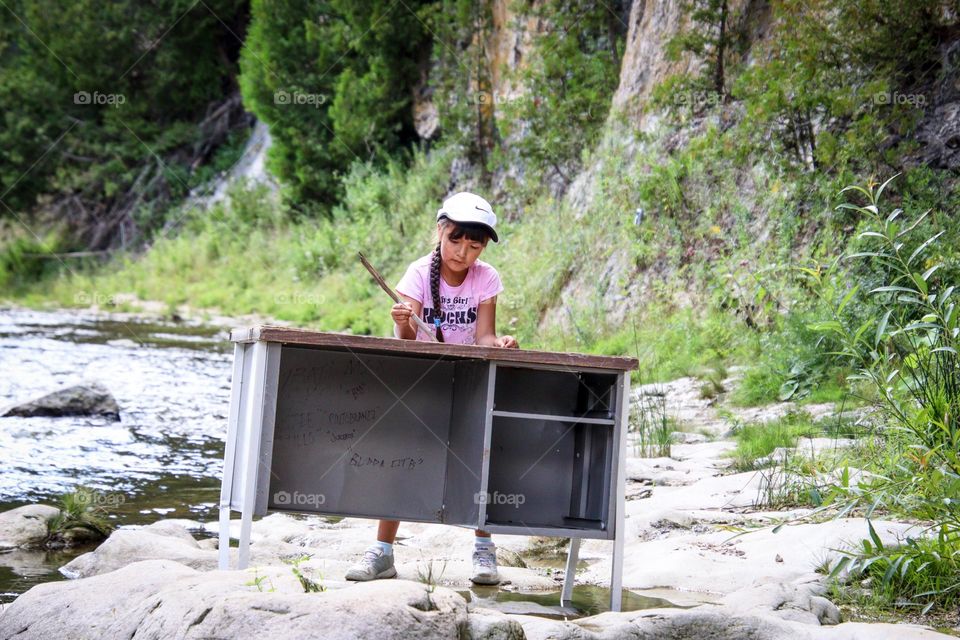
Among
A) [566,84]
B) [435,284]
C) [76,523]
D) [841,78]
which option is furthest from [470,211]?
[566,84]

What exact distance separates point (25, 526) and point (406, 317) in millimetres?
2319

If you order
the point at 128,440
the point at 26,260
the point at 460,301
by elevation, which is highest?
the point at 26,260

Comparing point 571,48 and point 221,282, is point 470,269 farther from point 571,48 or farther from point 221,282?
point 221,282

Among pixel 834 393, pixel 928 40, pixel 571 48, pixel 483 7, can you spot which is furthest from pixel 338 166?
pixel 834 393

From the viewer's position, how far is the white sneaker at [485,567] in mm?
4105

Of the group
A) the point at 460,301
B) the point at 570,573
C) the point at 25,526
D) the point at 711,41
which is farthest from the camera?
the point at 711,41

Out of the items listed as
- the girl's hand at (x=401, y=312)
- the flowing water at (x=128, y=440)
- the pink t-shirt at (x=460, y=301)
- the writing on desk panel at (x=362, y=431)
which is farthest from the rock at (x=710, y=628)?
the pink t-shirt at (x=460, y=301)

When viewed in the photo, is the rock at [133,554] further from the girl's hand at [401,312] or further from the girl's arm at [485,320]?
the girl's arm at [485,320]

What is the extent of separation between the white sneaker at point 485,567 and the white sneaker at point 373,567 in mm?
328

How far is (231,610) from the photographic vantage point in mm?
2838

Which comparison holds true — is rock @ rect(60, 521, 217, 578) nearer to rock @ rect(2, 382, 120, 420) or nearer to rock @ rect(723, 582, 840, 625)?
rock @ rect(723, 582, 840, 625)

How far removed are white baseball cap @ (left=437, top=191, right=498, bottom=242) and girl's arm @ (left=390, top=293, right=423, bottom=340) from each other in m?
0.39

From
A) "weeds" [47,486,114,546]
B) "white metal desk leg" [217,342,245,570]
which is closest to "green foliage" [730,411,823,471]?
"white metal desk leg" [217,342,245,570]

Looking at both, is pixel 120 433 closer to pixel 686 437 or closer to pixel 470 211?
pixel 686 437
